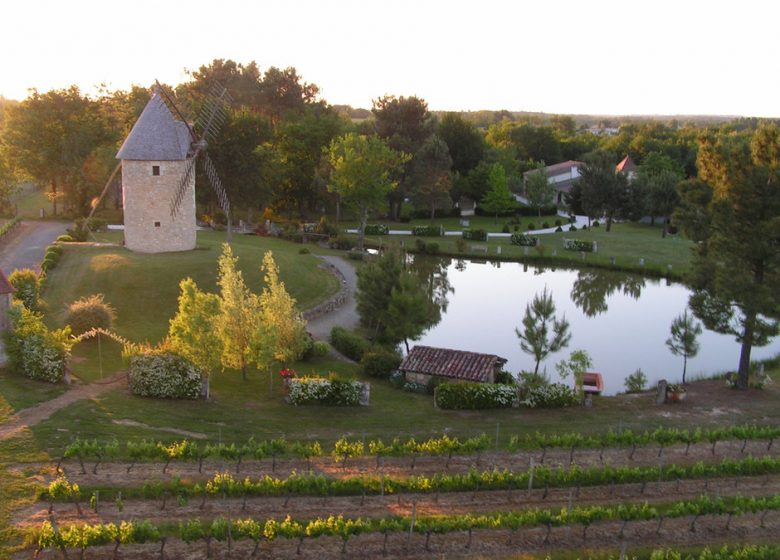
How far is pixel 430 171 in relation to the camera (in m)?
80.9

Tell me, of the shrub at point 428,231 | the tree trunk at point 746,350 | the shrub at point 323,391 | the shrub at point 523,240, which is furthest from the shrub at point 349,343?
the shrub at point 428,231

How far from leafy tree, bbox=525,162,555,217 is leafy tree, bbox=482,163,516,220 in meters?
3.05

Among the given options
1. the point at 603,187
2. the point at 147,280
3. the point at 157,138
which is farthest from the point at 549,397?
the point at 603,187

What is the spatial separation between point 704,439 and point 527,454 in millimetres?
6979

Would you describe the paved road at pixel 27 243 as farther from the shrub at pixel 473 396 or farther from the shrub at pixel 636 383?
the shrub at pixel 636 383

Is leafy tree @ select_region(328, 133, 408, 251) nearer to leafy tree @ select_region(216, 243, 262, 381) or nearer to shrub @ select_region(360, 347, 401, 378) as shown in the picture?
shrub @ select_region(360, 347, 401, 378)

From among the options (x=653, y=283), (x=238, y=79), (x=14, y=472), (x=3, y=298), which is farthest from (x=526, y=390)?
(x=238, y=79)

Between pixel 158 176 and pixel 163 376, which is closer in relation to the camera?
pixel 163 376

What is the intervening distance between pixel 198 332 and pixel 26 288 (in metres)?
11.5

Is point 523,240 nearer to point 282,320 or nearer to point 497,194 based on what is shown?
point 497,194

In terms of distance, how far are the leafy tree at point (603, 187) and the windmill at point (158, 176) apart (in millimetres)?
45138

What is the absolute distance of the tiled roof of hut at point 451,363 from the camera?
3203 cm

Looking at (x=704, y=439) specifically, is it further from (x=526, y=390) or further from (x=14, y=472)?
(x=14, y=472)

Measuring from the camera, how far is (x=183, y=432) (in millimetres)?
25219
